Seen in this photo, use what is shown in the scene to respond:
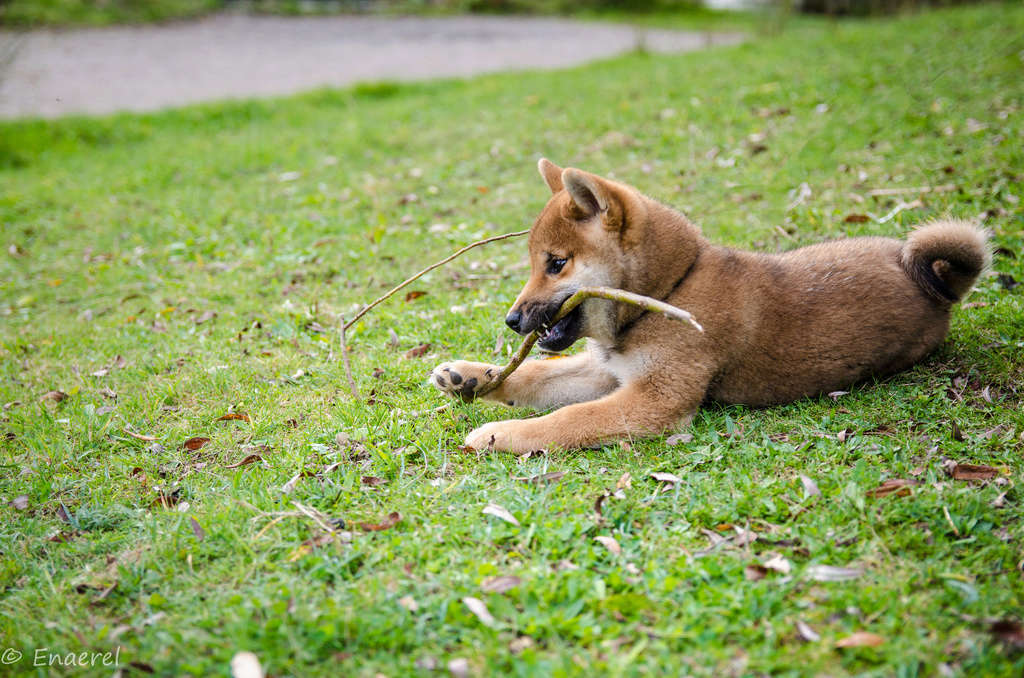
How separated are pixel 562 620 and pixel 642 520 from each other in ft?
2.61

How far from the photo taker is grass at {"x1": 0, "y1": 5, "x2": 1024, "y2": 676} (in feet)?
10.1

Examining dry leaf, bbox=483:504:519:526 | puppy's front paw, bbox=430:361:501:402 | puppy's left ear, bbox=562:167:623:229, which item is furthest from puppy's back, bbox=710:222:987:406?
dry leaf, bbox=483:504:519:526

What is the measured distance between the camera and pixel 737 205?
25.9ft

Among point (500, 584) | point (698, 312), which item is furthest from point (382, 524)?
point (698, 312)

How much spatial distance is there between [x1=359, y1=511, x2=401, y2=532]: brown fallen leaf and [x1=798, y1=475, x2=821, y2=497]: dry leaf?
2.01m

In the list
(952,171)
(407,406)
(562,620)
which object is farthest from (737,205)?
(562,620)

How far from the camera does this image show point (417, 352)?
229 inches

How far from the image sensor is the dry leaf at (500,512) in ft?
12.1

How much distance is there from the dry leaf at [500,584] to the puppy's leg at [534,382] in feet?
5.82

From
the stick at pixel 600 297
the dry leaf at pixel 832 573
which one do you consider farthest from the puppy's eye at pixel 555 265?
the dry leaf at pixel 832 573

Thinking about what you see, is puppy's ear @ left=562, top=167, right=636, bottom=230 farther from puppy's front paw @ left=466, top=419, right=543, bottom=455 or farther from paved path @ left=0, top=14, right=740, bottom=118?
paved path @ left=0, top=14, right=740, bottom=118

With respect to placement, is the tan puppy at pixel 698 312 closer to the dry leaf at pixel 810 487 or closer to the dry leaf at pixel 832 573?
the dry leaf at pixel 810 487

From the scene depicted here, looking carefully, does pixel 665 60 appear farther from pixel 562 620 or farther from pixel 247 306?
pixel 562 620

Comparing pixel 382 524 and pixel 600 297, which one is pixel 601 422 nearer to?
pixel 600 297
